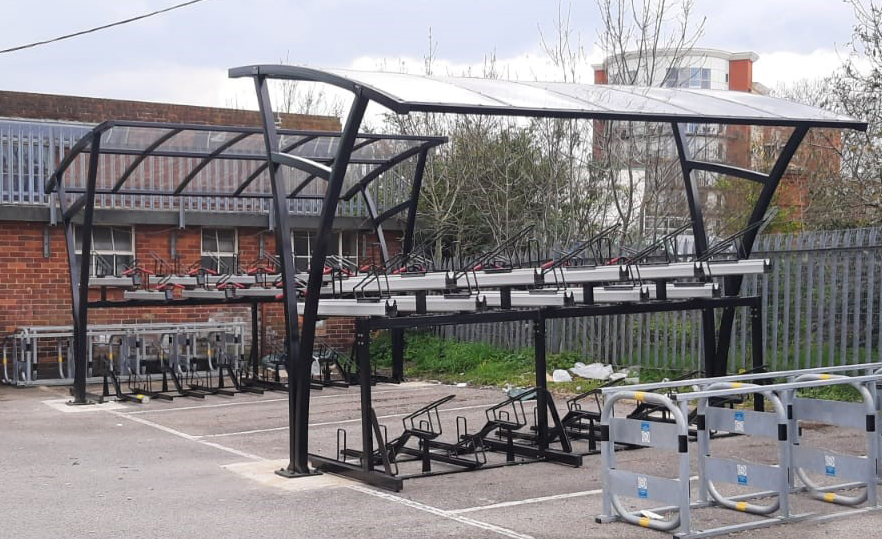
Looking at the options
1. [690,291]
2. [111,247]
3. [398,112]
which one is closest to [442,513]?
[398,112]

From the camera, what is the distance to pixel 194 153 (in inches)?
614

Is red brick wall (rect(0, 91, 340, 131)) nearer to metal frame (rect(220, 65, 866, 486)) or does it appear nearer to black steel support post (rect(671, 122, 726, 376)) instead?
black steel support post (rect(671, 122, 726, 376))

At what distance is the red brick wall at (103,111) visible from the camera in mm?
22750

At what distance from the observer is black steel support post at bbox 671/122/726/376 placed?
41.3 feet

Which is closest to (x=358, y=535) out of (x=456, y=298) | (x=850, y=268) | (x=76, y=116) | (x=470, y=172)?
(x=456, y=298)

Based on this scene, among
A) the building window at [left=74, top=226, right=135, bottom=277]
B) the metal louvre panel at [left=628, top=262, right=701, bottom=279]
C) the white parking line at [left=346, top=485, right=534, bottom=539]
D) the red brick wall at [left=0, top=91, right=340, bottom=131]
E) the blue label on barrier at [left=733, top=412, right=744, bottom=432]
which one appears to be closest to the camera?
the white parking line at [left=346, top=485, right=534, bottom=539]

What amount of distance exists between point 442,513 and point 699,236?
5995 mm

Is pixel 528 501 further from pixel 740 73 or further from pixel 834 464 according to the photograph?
pixel 740 73

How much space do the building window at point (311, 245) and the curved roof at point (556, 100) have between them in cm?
1203

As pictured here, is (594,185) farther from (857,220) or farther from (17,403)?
(17,403)

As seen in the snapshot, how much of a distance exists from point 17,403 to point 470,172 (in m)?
10.9

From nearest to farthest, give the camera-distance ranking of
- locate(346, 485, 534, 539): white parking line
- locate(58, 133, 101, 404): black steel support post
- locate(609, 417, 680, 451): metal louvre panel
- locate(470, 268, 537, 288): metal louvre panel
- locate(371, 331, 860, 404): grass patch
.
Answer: locate(609, 417, 680, 451): metal louvre panel
locate(346, 485, 534, 539): white parking line
locate(470, 268, 537, 288): metal louvre panel
locate(58, 133, 101, 404): black steel support post
locate(371, 331, 860, 404): grass patch

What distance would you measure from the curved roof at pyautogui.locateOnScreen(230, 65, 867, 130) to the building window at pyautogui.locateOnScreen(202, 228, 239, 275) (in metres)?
11.3

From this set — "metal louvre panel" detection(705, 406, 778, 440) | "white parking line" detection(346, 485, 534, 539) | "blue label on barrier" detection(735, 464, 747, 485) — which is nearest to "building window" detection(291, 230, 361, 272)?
"white parking line" detection(346, 485, 534, 539)
